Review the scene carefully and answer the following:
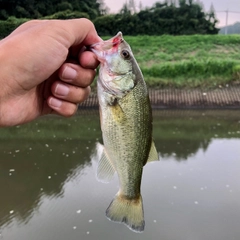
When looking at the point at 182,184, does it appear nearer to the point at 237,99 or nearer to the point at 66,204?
the point at 66,204

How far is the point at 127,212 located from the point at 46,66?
2.52 ft

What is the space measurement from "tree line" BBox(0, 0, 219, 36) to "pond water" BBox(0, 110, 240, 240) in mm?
8247

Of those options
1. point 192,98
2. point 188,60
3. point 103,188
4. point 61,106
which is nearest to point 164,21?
point 188,60

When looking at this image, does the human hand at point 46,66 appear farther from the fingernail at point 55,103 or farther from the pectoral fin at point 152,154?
the pectoral fin at point 152,154

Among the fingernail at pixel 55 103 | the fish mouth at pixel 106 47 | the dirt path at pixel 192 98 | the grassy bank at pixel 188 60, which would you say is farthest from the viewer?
the grassy bank at pixel 188 60

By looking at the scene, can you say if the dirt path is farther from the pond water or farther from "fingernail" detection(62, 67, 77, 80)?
"fingernail" detection(62, 67, 77, 80)

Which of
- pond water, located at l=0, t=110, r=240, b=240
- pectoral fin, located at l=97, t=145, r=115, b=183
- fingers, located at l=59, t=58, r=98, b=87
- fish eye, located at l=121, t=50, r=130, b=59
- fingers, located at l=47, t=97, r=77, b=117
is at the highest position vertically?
fish eye, located at l=121, t=50, r=130, b=59

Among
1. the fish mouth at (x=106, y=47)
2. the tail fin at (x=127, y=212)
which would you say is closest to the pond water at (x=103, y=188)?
the tail fin at (x=127, y=212)

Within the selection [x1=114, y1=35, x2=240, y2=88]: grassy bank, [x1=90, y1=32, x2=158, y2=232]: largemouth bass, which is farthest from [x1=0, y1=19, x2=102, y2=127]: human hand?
[x1=114, y1=35, x2=240, y2=88]: grassy bank

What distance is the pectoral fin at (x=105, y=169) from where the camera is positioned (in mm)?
1785

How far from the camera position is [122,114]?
168 centimetres

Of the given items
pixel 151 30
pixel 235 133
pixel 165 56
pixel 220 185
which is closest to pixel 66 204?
pixel 220 185

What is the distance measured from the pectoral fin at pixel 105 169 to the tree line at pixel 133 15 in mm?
14294

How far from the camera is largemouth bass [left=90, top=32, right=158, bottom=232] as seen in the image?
65.6 inches
